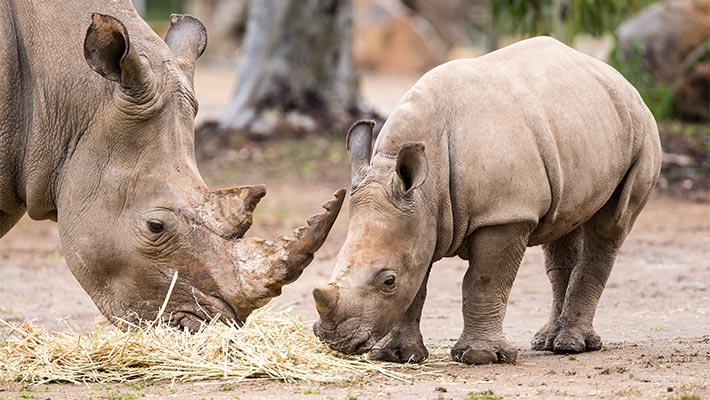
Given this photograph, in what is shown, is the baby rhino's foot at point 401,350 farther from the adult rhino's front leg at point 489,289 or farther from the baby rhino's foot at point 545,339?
the baby rhino's foot at point 545,339

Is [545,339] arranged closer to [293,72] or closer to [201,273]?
[201,273]

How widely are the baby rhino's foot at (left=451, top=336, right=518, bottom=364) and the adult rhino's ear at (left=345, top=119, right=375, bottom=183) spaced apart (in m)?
1.00

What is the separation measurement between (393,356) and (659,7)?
13.8 m

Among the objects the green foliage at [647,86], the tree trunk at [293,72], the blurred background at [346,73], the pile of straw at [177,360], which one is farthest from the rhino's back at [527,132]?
the green foliage at [647,86]

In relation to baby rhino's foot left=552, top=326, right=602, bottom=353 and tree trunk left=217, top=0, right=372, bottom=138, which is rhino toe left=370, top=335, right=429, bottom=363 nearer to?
baby rhino's foot left=552, top=326, right=602, bottom=353

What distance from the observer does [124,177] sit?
6.21 metres

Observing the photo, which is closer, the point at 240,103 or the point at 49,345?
the point at 49,345

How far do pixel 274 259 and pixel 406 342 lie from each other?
1.01m

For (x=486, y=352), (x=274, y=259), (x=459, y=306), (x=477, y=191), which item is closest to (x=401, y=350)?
(x=486, y=352)

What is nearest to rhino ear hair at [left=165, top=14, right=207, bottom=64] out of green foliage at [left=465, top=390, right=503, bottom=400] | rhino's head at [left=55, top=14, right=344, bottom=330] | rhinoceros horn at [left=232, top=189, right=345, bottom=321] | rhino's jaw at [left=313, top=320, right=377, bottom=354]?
rhino's head at [left=55, top=14, right=344, bottom=330]

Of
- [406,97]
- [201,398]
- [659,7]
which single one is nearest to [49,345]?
[201,398]

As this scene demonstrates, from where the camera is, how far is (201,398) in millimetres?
5605

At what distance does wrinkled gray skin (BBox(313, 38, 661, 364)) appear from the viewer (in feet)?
20.7

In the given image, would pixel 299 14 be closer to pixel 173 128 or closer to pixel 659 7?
pixel 659 7
